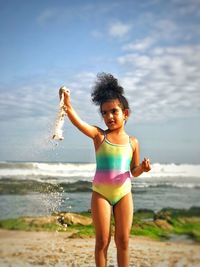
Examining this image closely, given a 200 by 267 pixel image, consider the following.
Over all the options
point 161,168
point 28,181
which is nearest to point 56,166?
point 28,181

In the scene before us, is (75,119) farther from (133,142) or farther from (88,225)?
(88,225)

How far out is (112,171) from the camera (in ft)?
10.3

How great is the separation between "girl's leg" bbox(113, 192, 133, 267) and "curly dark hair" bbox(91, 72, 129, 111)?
2.45ft

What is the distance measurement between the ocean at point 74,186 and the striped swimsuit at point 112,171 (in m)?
3.17

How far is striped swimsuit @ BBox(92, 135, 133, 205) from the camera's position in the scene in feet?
10.3

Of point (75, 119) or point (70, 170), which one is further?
point (70, 170)

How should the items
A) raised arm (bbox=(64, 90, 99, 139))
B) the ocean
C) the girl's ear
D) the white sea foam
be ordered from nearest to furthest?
raised arm (bbox=(64, 90, 99, 139)) < the girl's ear < the ocean < the white sea foam

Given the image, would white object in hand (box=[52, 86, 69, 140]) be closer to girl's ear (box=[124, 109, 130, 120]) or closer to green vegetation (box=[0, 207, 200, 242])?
girl's ear (box=[124, 109, 130, 120])

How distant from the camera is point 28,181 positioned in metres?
13.0

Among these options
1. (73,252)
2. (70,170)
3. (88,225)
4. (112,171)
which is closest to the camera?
(112,171)

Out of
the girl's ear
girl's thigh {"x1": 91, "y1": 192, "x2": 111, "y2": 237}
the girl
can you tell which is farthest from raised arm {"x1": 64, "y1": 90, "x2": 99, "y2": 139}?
girl's thigh {"x1": 91, "y1": 192, "x2": 111, "y2": 237}

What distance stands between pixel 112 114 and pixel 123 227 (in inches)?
32.9

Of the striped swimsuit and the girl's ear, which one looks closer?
the striped swimsuit

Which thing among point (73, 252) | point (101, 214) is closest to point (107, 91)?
point (101, 214)
